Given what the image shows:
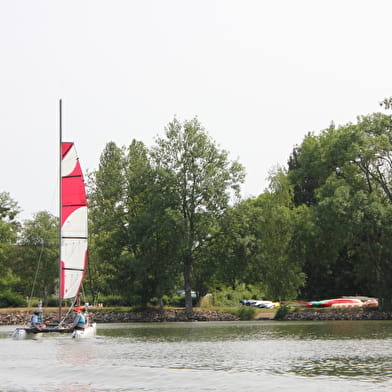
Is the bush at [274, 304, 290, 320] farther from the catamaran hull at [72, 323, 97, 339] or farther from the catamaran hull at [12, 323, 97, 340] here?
the catamaran hull at [12, 323, 97, 340]

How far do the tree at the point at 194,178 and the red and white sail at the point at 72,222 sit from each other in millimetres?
22172

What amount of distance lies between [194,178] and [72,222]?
25.0 meters

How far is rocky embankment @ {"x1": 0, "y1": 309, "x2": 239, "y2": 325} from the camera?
6531 centimetres

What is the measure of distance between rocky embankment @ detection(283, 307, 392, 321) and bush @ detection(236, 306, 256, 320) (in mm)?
3283

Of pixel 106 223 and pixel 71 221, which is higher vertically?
pixel 106 223

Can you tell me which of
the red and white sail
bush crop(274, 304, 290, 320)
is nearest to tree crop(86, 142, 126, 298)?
bush crop(274, 304, 290, 320)

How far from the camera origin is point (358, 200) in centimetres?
6009

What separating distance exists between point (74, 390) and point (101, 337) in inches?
927

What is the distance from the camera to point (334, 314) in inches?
2530

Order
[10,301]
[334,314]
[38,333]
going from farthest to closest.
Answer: [10,301], [334,314], [38,333]

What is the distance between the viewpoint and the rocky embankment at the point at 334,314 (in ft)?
205

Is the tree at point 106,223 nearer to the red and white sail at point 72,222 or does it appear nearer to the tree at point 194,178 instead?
the tree at point 194,178

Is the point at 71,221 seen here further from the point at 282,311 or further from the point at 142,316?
the point at 282,311

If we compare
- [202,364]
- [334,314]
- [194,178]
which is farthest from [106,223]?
[202,364]
